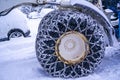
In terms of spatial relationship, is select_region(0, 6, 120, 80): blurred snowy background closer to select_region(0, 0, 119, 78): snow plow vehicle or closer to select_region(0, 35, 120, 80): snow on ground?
select_region(0, 35, 120, 80): snow on ground

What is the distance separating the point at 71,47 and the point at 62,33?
30cm

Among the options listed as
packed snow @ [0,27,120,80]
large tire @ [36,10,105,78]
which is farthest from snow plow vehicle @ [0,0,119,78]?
packed snow @ [0,27,120,80]

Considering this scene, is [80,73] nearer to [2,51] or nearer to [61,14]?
[61,14]

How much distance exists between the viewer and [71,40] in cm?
481

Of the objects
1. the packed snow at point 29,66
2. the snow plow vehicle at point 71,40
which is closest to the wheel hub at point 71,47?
the snow plow vehicle at point 71,40

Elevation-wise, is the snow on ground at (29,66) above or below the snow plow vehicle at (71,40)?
below

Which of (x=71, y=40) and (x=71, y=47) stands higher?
(x=71, y=40)

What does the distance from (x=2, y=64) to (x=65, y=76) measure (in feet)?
5.50

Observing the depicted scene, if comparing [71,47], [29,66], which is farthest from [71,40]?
[29,66]

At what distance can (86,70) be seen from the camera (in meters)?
4.82

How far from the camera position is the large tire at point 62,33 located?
185 inches

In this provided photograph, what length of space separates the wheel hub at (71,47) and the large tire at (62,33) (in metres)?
0.05

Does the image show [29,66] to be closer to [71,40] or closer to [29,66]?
[29,66]

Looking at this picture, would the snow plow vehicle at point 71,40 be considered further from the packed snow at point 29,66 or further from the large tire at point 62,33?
the packed snow at point 29,66
